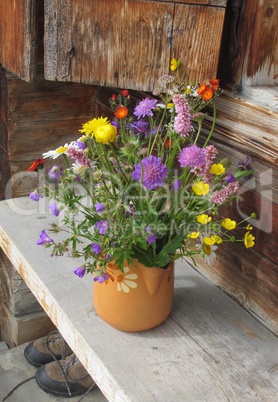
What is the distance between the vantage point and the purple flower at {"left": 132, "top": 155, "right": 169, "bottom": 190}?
997 mm

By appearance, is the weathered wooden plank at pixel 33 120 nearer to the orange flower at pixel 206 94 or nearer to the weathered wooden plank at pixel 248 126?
the weathered wooden plank at pixel 248 126

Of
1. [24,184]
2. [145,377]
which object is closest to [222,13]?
[145,377]

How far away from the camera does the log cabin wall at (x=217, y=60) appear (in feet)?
3.93

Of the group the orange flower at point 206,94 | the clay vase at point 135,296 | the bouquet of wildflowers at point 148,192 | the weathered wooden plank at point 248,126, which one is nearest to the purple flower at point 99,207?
the bouquet of wildflowers at point 148,192

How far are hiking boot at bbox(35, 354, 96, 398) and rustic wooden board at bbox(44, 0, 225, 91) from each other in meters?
1.03

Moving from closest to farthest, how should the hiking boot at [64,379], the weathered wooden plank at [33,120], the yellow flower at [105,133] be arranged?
the yellow flower at [105,133] < the weathered wooden plank at [33,120] < the hiking boot at [64,379]

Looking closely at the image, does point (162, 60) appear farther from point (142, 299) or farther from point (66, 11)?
point (142, 299)

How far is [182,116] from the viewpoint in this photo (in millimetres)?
1034

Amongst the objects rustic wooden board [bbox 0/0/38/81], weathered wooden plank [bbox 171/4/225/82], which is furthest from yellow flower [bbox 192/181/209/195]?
rustic wooden board [bbox 0/0/38/81]

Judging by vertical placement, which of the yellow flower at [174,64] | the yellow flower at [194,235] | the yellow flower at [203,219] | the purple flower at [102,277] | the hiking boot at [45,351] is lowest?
the hiking boot at [45,351]

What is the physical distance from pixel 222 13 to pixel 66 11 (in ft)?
1.17

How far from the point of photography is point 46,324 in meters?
2.09

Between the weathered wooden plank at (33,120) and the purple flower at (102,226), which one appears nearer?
the purple flower at (102,226)

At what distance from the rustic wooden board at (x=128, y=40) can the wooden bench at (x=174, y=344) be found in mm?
483
